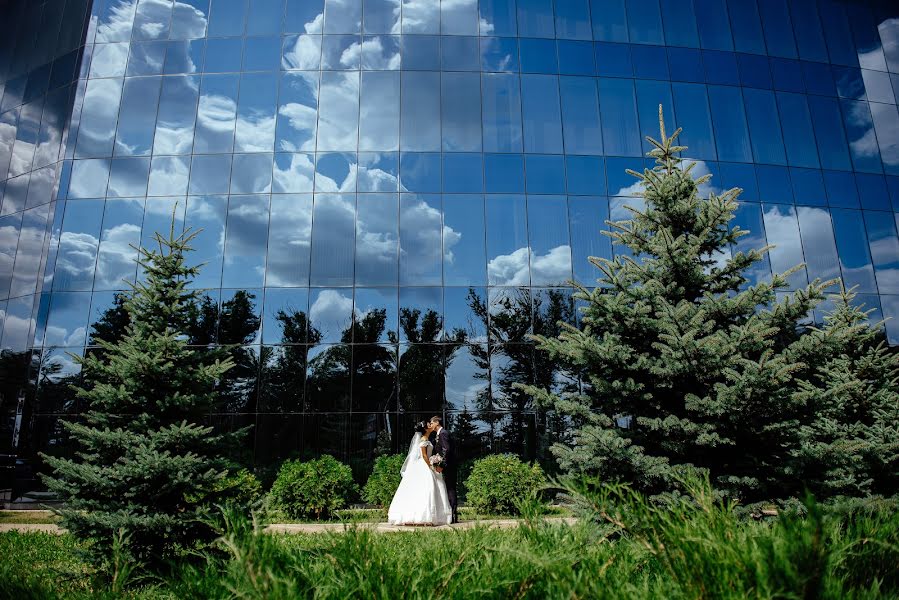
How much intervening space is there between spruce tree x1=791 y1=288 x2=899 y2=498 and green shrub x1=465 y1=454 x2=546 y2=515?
6.52 metres

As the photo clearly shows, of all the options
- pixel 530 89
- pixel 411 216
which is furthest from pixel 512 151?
pixel 411 216

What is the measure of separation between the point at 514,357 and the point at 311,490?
22.1 ft

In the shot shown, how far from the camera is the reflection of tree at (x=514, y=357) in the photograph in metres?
16.0

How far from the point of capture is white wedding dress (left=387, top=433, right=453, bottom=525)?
11.5 meters

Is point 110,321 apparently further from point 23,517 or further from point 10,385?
point 23,517

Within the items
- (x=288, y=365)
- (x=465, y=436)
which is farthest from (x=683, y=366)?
(x=288, y=365)

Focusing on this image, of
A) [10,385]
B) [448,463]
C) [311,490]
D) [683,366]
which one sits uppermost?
[10,385]

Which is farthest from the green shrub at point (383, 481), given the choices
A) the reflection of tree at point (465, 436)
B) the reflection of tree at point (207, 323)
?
the reflection of tree at point (207, 323)

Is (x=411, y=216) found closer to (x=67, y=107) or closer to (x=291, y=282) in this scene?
(x=291, y=282)

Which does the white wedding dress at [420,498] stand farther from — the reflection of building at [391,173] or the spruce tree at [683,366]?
the spruce tree at [683,366]

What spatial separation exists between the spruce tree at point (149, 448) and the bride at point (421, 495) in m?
5.23

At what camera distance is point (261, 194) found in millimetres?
17688

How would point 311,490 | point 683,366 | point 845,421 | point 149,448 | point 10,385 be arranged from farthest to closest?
1. point 10,385
2. point 311,490
3. point 845,421
4. point 683,366
5. point 149,448

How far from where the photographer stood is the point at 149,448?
6555 millimetres
